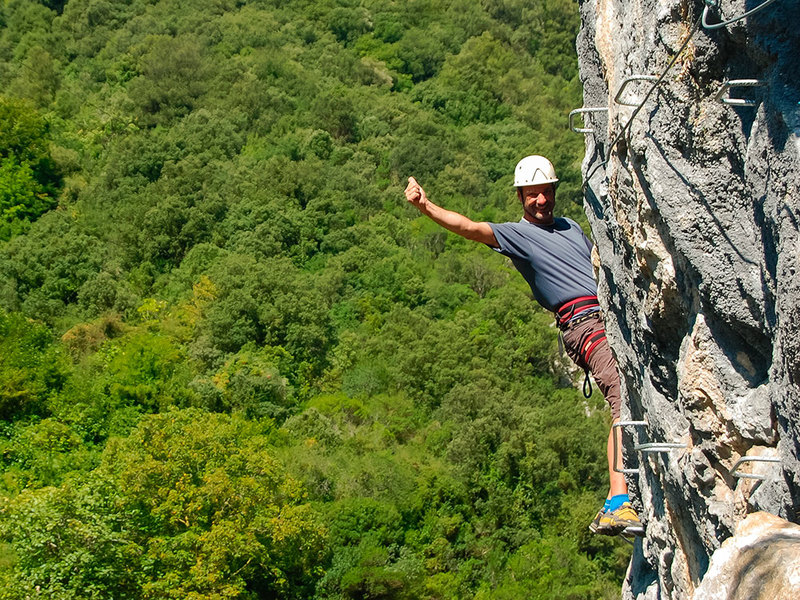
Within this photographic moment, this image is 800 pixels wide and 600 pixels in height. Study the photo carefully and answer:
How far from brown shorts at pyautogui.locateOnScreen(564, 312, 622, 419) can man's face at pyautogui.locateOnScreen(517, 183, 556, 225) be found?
0.66 m

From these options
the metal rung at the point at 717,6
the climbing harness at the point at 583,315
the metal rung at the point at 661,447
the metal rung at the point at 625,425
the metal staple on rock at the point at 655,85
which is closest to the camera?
the metal rung at the point at 717,6

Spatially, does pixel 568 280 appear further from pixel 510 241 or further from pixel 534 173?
pixel 534 173

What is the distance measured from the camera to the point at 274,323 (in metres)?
38.2

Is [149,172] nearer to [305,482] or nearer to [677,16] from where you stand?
[305,482]

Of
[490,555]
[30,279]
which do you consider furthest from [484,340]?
[30,279]

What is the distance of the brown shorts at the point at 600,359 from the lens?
5395mm

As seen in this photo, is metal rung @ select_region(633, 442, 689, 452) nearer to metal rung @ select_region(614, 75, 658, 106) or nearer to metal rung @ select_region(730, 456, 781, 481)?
metal rung @ select_region(730, 456, 781, 481)

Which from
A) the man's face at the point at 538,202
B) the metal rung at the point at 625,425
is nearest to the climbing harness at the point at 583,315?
the metal rung at the point at 625,425

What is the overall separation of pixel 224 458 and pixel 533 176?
2076 cm

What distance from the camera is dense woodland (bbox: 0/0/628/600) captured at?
2464cm

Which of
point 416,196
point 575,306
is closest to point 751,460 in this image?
point 575,306

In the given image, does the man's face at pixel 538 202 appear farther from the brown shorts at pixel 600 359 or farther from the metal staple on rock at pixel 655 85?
the metal staple on rock at pixel 655 85

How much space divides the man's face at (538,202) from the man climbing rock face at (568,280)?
0.08m

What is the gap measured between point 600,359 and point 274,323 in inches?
1307
